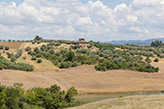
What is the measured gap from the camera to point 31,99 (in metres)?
41.7

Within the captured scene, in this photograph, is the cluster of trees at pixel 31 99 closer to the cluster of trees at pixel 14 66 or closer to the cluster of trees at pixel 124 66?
the cluster of trees at pixel 14 66

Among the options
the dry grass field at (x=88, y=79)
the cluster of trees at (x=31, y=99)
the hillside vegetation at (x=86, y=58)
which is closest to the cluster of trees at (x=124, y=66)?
the hillside vegetation at (x=86, y=58)

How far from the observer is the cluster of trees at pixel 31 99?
36.6 meters

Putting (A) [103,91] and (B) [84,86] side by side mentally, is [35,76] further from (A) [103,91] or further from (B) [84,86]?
(A) [103,91]

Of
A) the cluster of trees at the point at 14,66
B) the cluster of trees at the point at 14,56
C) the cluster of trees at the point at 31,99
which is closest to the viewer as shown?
the cluster of trees at the point at 31,99

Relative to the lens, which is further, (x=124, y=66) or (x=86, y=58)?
(x=86, y=58)

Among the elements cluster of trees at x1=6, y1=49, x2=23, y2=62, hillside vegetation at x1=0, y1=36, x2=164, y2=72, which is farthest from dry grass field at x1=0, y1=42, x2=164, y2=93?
cluster of trees at x1=6, y1=49, x2=23, y2=62

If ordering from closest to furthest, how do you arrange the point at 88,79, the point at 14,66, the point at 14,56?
the point at 88,79 < the point at 14,66 < the point at 14,56

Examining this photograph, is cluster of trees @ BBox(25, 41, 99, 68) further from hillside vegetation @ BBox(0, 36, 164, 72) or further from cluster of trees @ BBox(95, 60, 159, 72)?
cluster of trees @ BBox(95, 60, 159, 72)

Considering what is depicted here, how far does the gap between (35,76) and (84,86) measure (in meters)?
15.0

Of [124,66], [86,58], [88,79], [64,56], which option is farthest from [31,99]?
[64,56]

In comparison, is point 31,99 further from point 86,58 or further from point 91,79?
point 86,58

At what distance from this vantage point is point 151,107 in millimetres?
29250

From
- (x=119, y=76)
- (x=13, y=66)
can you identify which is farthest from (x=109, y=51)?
(x=13, y=66)
